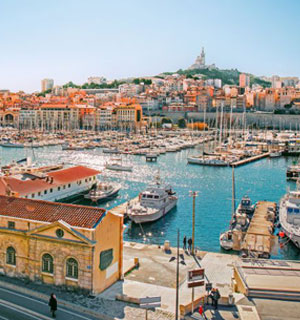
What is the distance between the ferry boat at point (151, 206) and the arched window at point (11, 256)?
34.5 feet

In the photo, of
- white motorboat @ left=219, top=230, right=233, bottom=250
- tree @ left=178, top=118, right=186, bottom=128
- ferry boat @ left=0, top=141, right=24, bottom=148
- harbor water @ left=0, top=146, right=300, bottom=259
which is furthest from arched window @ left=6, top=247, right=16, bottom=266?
tree @ left=178, top=118, right=186, bottom=128

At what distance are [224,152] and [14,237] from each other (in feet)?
154

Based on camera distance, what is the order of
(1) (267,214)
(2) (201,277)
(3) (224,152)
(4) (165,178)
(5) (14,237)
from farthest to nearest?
(3) (224,152), (4) (165,178), (1) (267,214), (5) (14,237), (2) (201,277)

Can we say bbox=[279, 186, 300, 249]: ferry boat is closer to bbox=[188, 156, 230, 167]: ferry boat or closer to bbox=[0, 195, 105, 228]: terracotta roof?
bbox=[0, 195, 105, 228]: terracotta roof

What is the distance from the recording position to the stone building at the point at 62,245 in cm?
1238

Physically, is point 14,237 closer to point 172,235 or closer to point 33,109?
point 172,235

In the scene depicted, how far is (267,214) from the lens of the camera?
24.7m

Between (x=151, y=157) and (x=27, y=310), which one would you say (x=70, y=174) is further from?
(x=151, y=157)

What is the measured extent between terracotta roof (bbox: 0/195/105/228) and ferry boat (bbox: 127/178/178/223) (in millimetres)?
10008

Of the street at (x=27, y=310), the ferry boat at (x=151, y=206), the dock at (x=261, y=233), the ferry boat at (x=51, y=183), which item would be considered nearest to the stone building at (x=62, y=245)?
the street at (x=27, y=310)

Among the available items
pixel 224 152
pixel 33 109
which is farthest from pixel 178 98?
pixel 224 152

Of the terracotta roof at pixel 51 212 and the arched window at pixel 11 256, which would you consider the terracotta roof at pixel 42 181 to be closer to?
the terracotta roof at pixel 51 212

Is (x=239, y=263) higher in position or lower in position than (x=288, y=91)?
lower

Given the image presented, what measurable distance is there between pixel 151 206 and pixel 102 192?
19.3ft
